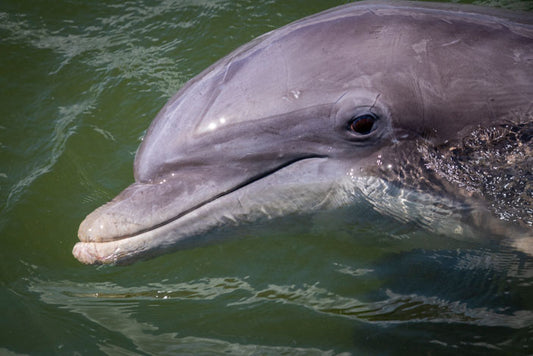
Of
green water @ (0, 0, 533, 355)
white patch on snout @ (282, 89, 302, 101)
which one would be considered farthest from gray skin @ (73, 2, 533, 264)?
green water @ (0, 0, 533, 355)

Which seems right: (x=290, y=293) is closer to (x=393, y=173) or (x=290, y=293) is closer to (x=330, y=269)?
(x=330, y=269)

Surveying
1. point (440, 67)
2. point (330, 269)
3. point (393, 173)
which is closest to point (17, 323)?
point (330, 269)

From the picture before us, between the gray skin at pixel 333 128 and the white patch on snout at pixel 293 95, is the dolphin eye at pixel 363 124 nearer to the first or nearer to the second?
the gray skin at pixel 333 128

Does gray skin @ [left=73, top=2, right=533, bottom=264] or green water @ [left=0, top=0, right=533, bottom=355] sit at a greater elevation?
gray skin @ [left=73, top=2, right=533, bottom=264]

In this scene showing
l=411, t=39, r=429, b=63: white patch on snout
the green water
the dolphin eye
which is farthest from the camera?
the green water

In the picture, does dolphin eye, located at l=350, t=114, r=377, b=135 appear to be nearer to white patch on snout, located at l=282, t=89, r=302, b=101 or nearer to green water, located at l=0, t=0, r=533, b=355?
white patch on snout, located at l=282, t=89, r=302, b=101

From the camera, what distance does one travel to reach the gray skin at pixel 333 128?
136 inches

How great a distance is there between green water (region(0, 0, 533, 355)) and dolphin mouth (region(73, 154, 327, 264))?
1.73ft

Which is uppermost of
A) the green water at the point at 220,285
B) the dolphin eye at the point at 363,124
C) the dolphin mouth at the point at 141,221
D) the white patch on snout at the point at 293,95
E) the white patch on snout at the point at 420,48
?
the white patch on snout at the point at 420,48

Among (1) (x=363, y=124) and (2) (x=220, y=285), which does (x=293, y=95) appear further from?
(2) (x=220, y=285)

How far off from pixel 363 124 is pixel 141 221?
61.3 inches

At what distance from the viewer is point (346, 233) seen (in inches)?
163

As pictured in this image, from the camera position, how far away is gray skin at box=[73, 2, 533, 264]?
11.4 ft

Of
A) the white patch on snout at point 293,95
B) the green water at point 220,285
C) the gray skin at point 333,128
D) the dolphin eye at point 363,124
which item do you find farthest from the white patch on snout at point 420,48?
the green water at point 220,285
